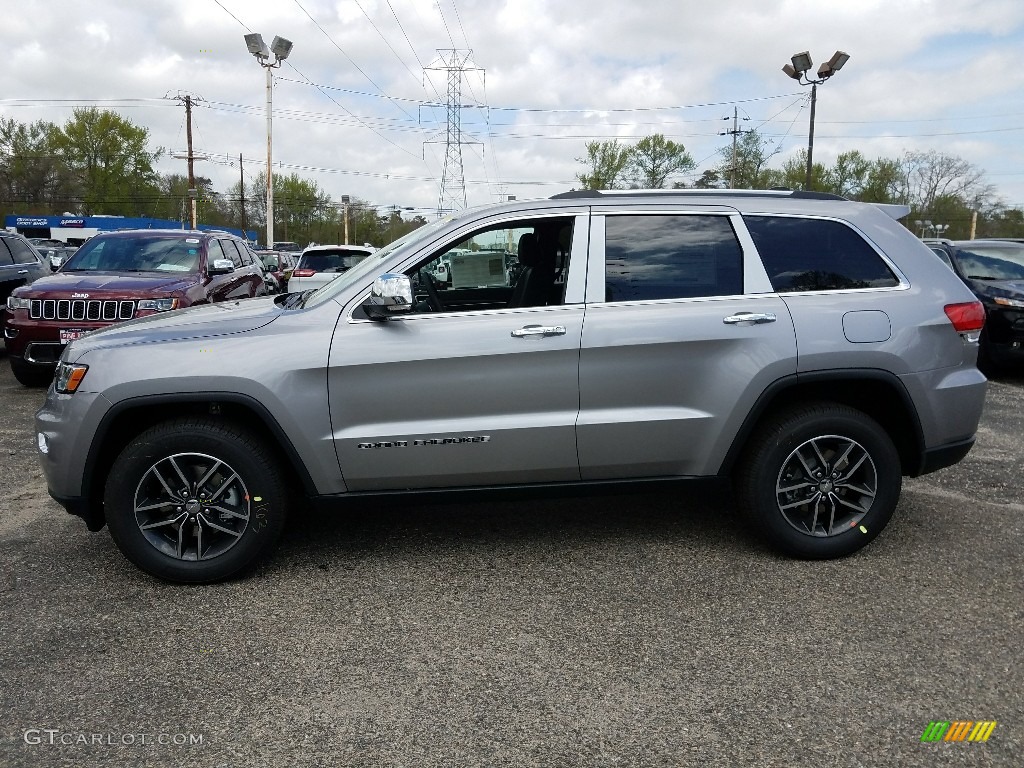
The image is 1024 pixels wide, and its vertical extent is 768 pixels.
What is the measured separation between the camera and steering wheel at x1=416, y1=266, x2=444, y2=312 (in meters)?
4.39

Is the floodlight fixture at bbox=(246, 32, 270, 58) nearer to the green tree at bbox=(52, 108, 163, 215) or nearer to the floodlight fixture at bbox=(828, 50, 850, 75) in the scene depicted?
the floodlight fixture at bbox=(828, 50, 850, 75)

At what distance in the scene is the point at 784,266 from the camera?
412 centimetres

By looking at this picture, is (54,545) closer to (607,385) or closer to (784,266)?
(607,385)

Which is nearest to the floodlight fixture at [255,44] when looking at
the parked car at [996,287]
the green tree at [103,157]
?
the parked car at [996,287]

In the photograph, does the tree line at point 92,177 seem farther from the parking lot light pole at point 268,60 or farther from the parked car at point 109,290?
the parked car at point 109,290

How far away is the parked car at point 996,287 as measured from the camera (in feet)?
31.2

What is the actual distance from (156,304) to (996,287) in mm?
9619

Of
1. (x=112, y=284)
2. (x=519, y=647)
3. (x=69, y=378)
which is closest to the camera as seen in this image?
(x=519, y=647)

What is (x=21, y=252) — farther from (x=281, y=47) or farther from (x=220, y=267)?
(x=281, y=47)

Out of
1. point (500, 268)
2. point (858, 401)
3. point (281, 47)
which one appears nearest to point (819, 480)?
point (858, 401)

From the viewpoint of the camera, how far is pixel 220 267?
945cm

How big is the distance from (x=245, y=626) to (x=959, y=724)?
278 centimetres

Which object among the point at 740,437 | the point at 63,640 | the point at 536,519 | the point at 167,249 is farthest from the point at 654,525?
the point at 167,249

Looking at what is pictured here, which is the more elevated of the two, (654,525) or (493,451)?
(493,451)
